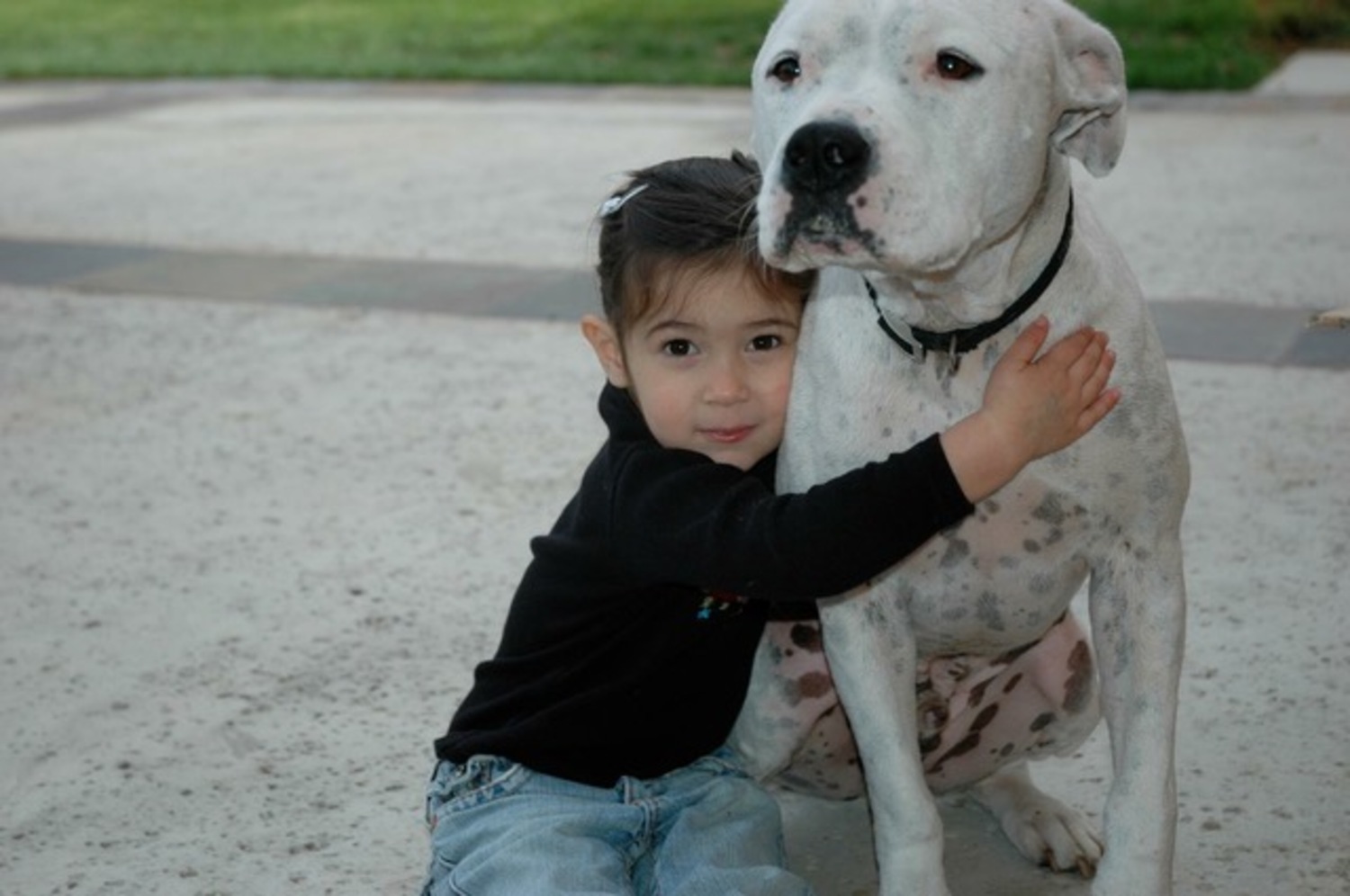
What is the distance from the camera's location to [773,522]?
2.95 m

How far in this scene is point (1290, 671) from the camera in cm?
390

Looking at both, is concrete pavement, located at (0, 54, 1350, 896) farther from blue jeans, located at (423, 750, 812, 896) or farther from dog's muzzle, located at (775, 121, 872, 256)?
dog's muzzle, located at (775, 121, 872, 256)

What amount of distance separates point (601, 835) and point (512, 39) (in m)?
10.4

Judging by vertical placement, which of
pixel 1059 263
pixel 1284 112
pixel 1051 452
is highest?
pixel 1059 263

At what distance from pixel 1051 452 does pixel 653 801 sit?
0.78 meters

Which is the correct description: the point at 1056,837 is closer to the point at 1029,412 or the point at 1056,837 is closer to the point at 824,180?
the point at 1029,412

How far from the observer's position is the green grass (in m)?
11.3

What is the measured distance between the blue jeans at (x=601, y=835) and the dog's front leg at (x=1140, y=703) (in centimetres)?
46

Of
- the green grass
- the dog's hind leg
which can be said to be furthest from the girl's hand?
the green grass

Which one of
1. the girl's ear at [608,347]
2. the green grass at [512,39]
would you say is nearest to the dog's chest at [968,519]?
the girl's ear at [608,347]

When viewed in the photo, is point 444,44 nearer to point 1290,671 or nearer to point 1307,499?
point 1307,499

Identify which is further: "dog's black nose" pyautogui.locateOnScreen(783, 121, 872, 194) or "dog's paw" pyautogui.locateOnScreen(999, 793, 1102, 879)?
"dog's paw" pyautogui.locateOnScreen(999, 793, 1102, 879)

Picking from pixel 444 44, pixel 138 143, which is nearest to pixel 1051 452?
pixel 138 143

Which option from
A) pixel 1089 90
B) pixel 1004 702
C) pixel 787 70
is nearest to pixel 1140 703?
pixel 1004 702
